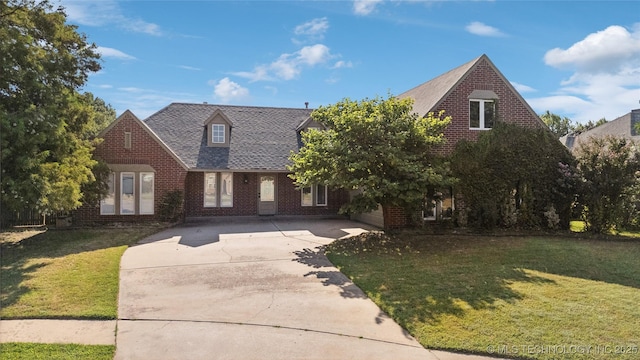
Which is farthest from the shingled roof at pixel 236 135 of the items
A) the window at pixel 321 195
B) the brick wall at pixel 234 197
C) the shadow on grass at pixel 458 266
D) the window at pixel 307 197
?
the shadow on grass at pixel 458 266

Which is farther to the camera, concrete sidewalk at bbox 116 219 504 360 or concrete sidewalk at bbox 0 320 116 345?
concrete sidewalk at bbox 0 320 116 345

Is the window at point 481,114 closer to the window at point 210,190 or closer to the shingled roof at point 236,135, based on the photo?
the shingled roof at point 236,135

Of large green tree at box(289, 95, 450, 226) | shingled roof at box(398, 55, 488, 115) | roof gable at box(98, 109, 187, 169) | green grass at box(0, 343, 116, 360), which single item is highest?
shingled roof at box(398, 55, 488, 115)

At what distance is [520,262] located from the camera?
367 inches

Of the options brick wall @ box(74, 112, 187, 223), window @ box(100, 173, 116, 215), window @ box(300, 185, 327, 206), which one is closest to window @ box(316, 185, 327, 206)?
window @ box(300, 185, 327, 206)

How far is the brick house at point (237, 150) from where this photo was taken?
15648 millimetres

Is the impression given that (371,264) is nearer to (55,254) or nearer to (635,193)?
(55,254)

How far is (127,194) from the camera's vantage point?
16.2m

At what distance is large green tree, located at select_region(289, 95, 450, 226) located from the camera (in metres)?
11.1

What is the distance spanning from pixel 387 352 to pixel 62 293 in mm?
5908

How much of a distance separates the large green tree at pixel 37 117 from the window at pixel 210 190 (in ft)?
17.7

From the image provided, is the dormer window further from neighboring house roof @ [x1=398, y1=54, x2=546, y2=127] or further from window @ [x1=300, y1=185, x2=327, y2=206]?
window @ [x1=300, y1=185, x2=327, y2=206]

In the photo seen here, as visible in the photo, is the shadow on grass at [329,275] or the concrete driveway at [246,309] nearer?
the concrete driveway at [246,309]

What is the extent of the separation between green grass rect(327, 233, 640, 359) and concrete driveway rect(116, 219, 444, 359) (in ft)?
1.81
